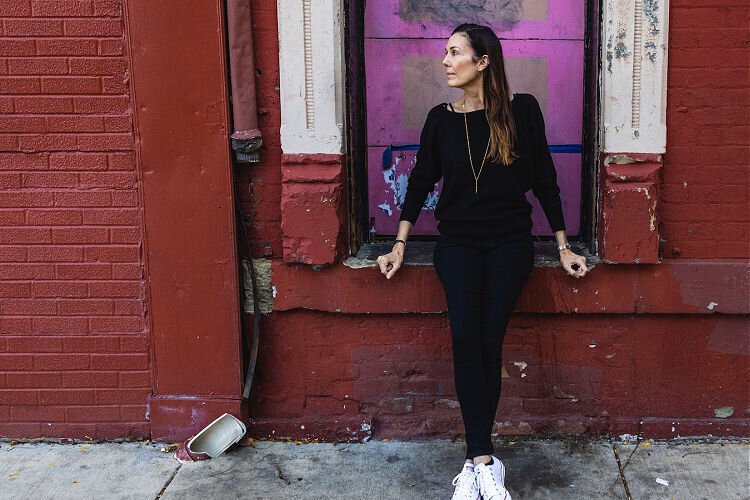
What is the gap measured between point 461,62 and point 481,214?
25.8 inches

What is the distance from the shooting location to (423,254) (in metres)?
4.07

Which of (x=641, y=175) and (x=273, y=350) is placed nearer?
(x=641, y=175)

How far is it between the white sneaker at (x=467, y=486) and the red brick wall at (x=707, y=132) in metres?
1.39

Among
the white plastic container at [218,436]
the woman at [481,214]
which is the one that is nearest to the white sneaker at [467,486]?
the woman at [481,214]

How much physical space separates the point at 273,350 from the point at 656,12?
2371 mm

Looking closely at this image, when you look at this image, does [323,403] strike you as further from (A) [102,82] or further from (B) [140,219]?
(A) [102,82]

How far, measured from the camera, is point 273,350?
4.06 meters

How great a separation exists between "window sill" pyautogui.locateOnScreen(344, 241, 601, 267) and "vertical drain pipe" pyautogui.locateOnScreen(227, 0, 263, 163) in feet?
2.44

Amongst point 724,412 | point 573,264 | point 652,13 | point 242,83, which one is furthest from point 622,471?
point 242,83

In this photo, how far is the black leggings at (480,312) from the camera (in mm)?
3426

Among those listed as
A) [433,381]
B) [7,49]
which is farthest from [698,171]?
[7,49]

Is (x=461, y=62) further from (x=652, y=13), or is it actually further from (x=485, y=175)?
(x=652, y=13)

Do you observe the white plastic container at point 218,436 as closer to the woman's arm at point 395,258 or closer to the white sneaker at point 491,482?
the woman's arm at point 395,258

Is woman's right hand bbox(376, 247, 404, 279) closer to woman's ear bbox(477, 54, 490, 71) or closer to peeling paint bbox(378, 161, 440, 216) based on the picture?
peeling paint bbox(378, 161, 440, 216)
